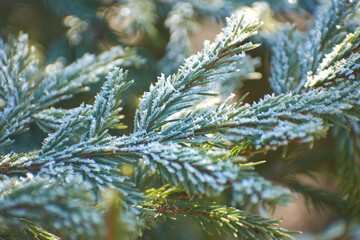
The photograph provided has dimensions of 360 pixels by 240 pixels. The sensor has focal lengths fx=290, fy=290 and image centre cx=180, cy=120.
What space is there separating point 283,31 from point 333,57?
23cm

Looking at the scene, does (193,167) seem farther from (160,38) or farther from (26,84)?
(160,38)

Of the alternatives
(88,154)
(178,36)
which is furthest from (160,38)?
(88,154)

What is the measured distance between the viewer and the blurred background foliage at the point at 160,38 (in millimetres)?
904

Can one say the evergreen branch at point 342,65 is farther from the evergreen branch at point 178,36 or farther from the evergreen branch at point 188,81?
the evergreen branch at point 178,36

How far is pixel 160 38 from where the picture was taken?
3.57 ft

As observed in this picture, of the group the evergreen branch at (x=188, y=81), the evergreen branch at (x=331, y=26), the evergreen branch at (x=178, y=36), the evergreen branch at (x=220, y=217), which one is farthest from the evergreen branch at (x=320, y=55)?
the evergreen branch at (x=178, y=36)

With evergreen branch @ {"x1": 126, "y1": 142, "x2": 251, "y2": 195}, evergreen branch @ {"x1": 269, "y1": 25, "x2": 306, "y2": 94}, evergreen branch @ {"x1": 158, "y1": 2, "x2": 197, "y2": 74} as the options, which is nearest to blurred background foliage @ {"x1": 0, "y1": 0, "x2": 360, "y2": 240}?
evergreen branch @ {"x1": 158, "y1": 2, "x2": 197, "y2": 74}

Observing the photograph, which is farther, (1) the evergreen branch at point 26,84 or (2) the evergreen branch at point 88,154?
(1) the evergreen branch at point 26,84

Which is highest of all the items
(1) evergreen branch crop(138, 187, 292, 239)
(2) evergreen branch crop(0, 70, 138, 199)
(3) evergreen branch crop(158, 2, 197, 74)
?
(3) evergreen branch crop(158, 2, 197, 74)

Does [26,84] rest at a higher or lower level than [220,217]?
higher

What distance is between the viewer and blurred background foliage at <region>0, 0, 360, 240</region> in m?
0.90

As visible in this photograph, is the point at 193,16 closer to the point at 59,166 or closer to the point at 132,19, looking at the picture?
the point at 132,19

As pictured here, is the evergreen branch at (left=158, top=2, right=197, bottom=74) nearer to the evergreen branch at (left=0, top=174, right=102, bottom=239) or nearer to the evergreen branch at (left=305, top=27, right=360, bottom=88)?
the evergreen branch at (left=305, top=27, right=360, bottom=88)

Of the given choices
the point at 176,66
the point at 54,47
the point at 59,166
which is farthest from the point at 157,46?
the point at 59,166
